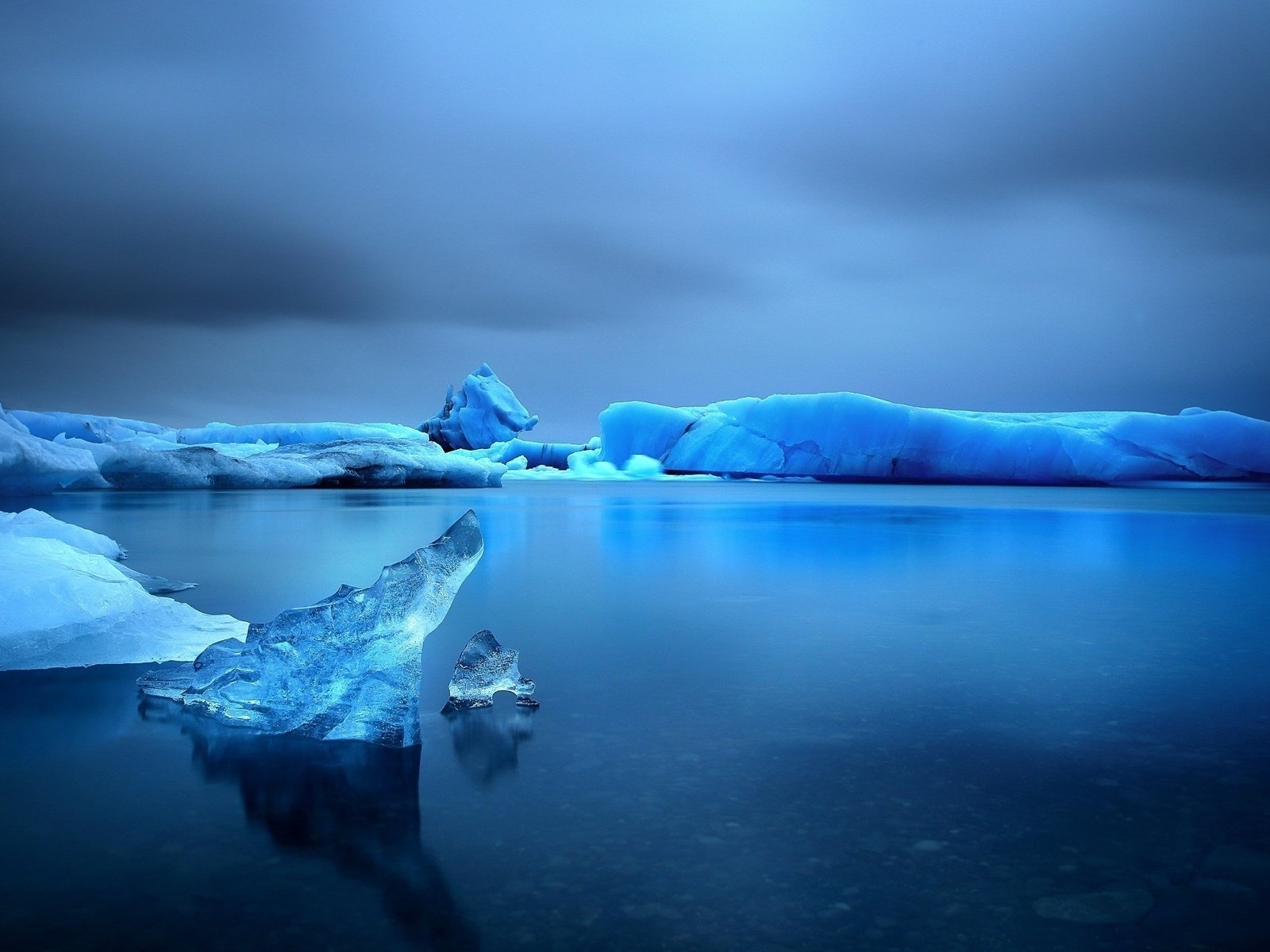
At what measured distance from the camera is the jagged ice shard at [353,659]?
2188mm

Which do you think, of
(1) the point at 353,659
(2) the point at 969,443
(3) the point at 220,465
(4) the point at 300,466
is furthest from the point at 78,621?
(2) the point at 969,443

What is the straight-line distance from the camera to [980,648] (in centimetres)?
328

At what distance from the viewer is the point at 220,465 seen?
2034 cm

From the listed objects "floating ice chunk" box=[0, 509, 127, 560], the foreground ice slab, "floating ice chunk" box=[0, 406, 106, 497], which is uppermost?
the foreground ice slab

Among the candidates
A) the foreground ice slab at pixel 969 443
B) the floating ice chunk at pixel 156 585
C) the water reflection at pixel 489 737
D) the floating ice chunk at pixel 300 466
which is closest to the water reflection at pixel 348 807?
the water reflection at pixel 489 737

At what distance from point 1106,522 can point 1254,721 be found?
9345 mm

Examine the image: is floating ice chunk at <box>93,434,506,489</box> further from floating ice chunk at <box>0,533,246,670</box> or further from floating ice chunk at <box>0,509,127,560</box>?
floating ice chunk at <box>0,533,246,670</box>

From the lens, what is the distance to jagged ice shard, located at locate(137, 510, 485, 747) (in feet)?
7.18

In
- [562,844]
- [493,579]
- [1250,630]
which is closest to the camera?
[562,844]

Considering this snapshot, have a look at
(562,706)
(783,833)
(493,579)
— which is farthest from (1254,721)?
(493,579)

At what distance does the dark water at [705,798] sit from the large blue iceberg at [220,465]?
13.2 m

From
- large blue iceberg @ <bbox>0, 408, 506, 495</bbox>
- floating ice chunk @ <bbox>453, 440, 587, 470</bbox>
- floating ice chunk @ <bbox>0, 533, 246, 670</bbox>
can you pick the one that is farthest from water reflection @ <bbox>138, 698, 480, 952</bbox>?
floating ice chunk @ <bbox>453, 440, 587, 470</bbox>

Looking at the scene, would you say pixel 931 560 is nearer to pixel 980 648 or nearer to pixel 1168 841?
pixel 980 648

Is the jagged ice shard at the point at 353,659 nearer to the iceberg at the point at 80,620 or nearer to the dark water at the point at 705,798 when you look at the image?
the dark water at the point at 705,798
